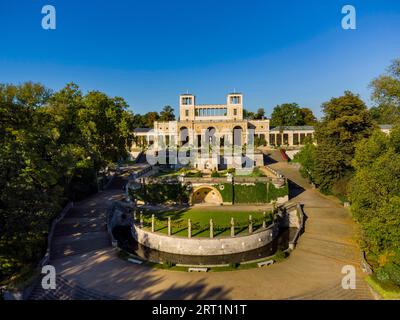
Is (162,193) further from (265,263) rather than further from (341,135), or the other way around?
(341,135)

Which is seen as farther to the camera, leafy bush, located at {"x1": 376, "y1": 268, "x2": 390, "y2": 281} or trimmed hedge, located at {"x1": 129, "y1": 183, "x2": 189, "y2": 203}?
trimmed hedge, located at {"x1": 129, "y1": 183, "x2": 189, "y2": 203}

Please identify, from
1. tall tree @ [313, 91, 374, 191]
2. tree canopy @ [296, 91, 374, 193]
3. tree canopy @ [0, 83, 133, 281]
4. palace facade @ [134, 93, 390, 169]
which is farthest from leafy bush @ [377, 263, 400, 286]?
palace facade @ [134, 93, 390, 169]

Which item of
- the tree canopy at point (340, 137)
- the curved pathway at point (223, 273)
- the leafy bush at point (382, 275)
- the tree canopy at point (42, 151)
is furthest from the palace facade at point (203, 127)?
the leafy bush at point (382, 275)

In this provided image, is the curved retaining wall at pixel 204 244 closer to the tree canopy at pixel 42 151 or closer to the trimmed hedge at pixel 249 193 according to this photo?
the trimmed hedge at pixel 249 193

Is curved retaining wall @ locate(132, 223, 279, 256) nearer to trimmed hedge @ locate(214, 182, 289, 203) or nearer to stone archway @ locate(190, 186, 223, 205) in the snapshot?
trimmed hedge @ locate(214, 182, 289, 203)
